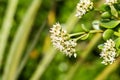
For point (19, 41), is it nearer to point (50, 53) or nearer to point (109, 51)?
point (50, 53)

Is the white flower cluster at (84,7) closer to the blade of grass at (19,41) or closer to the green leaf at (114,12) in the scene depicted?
the green leaf at (114,12)

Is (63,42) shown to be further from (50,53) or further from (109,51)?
(50,53)

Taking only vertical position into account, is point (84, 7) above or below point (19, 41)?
below

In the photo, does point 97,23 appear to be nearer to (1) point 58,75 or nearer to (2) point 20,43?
(2) point 20,43

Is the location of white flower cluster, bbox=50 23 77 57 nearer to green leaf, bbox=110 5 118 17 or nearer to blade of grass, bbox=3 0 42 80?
green leaf, bbox=110 5 118 17

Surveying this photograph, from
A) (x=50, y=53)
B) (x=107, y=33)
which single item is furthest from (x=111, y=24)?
(x=50, y=53)

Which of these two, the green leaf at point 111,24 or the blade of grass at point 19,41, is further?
the blade of grass at point 19,41

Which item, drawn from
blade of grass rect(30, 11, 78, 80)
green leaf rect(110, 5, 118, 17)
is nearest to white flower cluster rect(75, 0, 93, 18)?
green leaf rect(110, 5, 118, 17)

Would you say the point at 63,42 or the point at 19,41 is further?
the point at 19,41

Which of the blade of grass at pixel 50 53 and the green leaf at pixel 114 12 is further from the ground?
the blade of grass at pixel 50 53

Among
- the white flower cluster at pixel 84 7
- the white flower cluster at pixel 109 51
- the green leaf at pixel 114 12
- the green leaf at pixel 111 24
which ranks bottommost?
the white flower cluster at pixel 109 51

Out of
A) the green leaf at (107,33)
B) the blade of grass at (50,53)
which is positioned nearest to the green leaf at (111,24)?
the green leaf at (107,33)

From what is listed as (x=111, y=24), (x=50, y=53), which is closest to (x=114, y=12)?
(x=111, y=24)
